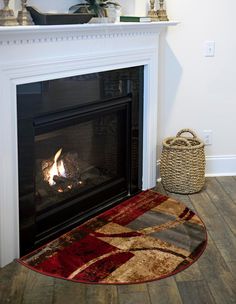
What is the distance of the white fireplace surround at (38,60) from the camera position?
239cm

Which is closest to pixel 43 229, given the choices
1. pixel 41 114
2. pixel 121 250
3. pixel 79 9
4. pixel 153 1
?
pixel 121 250

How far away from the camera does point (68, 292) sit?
234 cm

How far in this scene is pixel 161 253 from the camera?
106 inches

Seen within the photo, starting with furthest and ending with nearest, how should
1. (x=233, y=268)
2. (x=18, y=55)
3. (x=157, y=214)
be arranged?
(x=157, y=214) < (x=233, y=268) < (x=18, y=55)

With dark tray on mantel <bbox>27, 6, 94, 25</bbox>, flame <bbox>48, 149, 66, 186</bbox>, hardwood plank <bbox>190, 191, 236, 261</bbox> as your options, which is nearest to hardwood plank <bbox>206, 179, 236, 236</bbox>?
hardwood plank <bbox>190, 191, 236, 261</bbox>

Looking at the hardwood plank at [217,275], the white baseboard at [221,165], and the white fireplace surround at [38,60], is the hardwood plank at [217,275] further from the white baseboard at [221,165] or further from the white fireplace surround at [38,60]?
the white baseboard at [221,165]

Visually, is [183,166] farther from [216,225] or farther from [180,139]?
[216,225]

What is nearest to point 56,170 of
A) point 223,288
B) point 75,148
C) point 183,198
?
point 75,148

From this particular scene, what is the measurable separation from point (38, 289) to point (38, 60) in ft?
3.72

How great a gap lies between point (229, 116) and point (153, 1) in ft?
3.61

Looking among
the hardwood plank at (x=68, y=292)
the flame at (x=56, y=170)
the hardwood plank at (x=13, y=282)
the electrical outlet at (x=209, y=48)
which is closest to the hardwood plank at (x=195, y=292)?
the hardwood plank at (x=68, y=292)

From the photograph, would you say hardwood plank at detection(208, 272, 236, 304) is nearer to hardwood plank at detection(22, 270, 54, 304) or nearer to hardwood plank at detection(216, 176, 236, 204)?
hardwood plank at detection(22, 270, 54, 304)

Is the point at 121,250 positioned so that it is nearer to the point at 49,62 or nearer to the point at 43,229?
the point at 43,229

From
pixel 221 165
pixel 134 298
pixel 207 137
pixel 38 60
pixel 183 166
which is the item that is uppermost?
pixel 38 60
